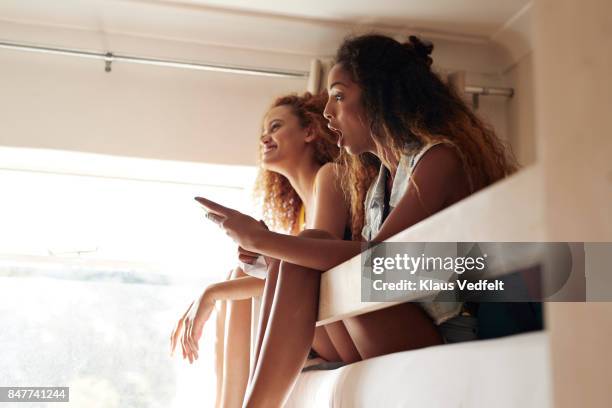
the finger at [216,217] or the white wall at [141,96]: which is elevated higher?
the white wall at [141,96]

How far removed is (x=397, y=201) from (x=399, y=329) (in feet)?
0.99

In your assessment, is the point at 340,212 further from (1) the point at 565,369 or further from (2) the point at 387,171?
(1) the point at 565,369

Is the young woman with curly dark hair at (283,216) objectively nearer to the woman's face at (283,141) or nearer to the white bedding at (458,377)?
the woman's face at (283,141)

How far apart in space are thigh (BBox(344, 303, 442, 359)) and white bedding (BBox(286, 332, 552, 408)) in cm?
12

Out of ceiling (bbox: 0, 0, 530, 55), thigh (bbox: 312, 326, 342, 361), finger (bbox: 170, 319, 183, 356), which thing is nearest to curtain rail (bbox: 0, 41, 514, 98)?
ceiling (bbox: 0, 0, 530, 55)

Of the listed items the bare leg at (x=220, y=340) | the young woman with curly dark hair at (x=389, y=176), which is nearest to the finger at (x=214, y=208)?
the young woman with curly dark hair at (x=389, y=176)

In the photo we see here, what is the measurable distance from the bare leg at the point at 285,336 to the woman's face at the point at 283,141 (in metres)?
A: 1.04

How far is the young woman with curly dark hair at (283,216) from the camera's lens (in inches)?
58.0

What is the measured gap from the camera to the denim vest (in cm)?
109

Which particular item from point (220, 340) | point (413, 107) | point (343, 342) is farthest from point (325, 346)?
point (220, 340)

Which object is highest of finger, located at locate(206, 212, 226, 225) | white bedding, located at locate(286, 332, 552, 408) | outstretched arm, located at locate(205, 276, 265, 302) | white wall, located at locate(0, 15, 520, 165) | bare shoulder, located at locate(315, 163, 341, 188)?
white wall, located at locate(0, 15, 520, 165)

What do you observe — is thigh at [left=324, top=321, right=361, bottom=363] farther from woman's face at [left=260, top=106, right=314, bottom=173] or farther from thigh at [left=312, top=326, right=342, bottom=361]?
woman's face at [left=260, top=106, right=314, bottom=173]

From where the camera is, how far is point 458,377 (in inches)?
25.9

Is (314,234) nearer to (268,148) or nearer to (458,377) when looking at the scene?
(458,377)
